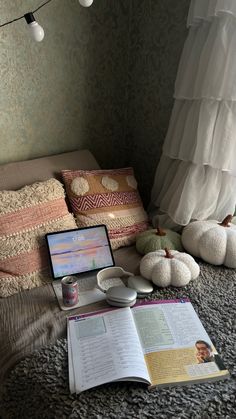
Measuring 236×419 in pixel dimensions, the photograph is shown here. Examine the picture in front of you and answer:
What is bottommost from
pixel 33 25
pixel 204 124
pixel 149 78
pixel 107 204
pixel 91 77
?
pixel 107 204

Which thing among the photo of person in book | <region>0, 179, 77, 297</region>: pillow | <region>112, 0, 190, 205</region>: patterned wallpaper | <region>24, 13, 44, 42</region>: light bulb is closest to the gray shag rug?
the photo of person in book

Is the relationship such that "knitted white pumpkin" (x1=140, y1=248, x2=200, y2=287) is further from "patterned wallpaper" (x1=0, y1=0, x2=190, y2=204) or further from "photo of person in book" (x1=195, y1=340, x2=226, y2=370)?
"patterned wallpaper" (x1=0, y1=0, x2=190, y2=204)

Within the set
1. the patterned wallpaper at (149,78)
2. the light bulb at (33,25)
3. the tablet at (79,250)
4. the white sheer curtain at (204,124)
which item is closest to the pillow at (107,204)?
the tablet at (79,250)

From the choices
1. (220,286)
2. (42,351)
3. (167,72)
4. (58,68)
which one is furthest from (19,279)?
(167,72)

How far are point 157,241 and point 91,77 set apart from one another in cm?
101

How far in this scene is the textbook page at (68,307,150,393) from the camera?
888 mm

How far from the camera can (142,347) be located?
3.33ft

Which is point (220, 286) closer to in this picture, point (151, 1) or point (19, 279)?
point (19, 279)

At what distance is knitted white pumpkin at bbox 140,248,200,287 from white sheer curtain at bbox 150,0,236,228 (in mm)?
286

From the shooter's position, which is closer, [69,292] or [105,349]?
[105,349]

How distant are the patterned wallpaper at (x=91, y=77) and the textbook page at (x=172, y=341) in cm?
106

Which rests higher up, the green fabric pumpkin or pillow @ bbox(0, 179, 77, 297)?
pillow @ bbox(0, 179, 77, 297)

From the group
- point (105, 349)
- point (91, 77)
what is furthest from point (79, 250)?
point (91, 77)

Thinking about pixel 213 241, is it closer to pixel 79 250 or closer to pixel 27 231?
pixel 79 250
